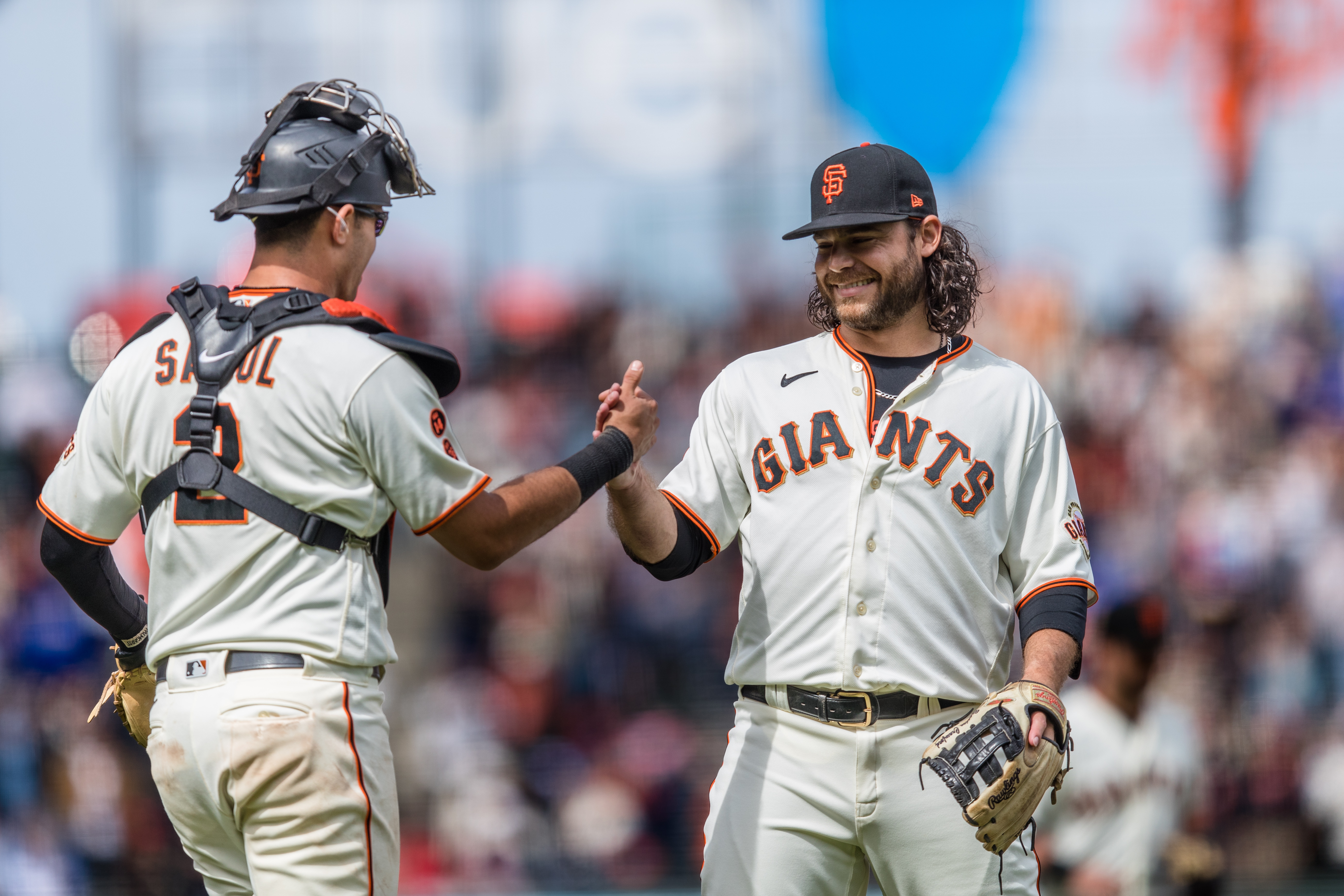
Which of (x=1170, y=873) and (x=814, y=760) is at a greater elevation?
(x=814, y=760)

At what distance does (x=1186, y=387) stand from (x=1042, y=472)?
6461 mm

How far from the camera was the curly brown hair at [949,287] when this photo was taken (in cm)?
361

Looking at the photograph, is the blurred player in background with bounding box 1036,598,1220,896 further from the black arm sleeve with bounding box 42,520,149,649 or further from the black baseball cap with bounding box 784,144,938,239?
the black arm sleeve with bounding box 42,520,149,649

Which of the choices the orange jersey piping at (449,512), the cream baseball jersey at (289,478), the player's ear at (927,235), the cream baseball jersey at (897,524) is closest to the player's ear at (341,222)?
the cream baseball jersey at (289,478)

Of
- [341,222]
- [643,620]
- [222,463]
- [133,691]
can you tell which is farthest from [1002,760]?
[643,620]

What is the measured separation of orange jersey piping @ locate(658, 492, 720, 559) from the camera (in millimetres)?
3512

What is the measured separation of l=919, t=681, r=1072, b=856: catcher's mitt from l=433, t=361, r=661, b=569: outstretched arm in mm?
985

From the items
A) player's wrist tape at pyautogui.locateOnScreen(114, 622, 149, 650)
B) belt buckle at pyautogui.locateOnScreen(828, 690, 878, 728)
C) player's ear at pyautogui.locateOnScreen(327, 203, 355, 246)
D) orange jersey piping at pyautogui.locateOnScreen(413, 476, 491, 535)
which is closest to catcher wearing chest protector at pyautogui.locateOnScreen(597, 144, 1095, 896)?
belt buckle at pyautogui.locateOnScreen(828, 690, 878, 728)

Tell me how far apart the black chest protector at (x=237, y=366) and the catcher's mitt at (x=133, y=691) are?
523 millimetres

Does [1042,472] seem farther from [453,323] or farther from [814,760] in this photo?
[453,323]

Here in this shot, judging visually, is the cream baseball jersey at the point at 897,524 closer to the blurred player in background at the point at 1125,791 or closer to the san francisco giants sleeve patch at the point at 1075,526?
the san francisco giants sleeve patch at the point at 1075,526

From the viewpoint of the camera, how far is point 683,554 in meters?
3.46

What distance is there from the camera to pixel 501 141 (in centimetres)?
1025

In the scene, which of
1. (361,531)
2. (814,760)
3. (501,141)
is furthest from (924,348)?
(501,141)
